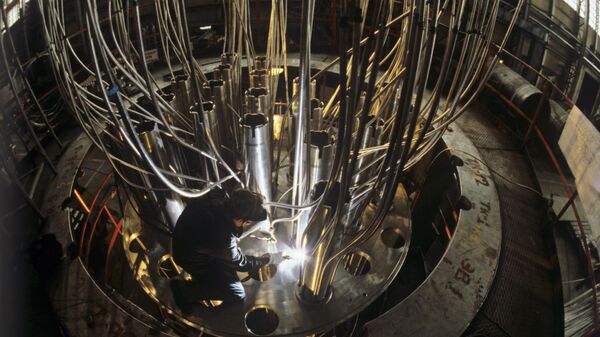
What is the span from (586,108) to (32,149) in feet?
26.7

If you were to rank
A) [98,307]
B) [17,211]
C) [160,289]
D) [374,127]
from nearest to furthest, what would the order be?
[98,307], [160,289], [374,127], [17,211]

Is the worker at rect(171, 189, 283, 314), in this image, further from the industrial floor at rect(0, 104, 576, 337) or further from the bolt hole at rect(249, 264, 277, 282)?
the industrial floor at rect(0, 104, 576, 337)

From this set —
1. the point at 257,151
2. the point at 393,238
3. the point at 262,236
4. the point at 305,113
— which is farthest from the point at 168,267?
the point at 305,113

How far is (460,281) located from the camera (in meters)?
2.98

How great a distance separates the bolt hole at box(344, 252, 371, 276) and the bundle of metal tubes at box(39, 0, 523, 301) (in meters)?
0.21

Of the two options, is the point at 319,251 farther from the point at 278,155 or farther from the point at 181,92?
the point at 181,92

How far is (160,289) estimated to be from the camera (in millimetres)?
3104

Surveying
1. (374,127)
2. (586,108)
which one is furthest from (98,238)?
(586,108)

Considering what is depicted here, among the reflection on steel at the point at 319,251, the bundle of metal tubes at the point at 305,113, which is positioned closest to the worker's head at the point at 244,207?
the bundle of metal tubes at the point at 305,113

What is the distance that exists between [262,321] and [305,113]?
6.65ft

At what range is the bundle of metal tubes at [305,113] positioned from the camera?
62.4 inches

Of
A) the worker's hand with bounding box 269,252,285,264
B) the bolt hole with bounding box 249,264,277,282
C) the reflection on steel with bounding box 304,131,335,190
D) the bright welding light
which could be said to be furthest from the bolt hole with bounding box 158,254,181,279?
the reflection on steel with bounding box 304,131,335,190

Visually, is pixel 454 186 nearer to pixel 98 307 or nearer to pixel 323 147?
pixel 323 147

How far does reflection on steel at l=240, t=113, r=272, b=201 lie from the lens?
2709 millimetres
